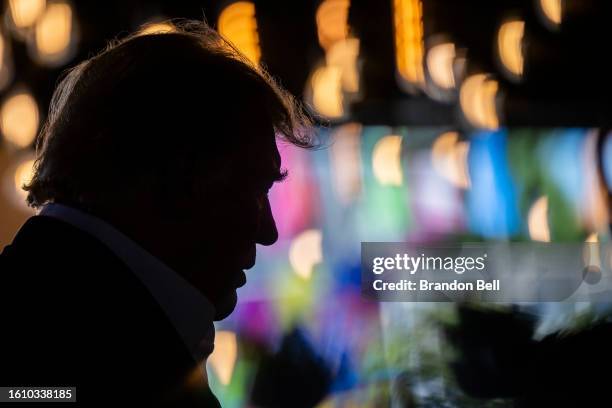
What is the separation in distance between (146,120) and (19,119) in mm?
1843

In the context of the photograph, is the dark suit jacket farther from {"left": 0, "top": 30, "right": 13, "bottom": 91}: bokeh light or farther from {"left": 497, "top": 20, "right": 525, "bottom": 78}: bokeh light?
{"left": 497, "top": 20, "right": 525, "bottom": 78}: bokeh light

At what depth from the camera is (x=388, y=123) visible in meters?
2.49

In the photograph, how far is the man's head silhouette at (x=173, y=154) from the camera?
0.69 metres

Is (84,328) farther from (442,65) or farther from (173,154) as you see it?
(442,65)

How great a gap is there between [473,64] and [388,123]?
12.0 inches

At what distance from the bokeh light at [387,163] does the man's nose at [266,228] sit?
167cm

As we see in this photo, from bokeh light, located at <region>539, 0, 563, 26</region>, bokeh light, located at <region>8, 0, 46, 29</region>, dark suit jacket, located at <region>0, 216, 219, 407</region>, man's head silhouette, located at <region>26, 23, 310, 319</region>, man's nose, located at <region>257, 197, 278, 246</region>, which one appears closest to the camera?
dark suit jacket, located at <region>0, 216, 219, 407</region>

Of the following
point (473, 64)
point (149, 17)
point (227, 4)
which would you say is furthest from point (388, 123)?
point (149, 17)

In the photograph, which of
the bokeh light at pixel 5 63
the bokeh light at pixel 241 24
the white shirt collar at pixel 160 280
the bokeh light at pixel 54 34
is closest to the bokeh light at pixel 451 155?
the bokeh light at pixel 241 24

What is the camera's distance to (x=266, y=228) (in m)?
0.81

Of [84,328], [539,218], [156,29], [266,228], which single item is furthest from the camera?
[539,218]

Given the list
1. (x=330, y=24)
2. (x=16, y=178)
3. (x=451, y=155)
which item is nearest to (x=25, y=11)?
(x=16, y=178)

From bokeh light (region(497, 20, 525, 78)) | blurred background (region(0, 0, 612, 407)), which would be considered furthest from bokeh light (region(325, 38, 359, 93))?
bokeh light (region(497, 20, 525, 78))

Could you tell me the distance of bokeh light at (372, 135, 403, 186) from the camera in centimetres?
247
